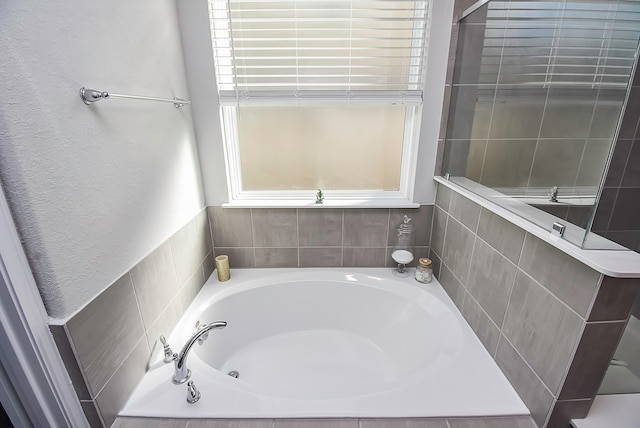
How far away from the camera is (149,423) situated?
921 mm

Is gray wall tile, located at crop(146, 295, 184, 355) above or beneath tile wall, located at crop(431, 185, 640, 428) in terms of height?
beneath

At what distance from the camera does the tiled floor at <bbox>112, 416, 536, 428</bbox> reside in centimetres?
90

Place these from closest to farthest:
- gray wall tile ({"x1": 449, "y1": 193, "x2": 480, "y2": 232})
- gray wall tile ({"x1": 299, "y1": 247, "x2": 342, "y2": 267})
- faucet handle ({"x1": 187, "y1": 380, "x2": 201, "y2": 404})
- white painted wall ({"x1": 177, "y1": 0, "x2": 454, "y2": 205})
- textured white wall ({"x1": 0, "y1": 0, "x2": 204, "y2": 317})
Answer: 1. textured white wall ({"x1": 0, "y1": 0, "x2": 204, "y2": 317})
2. faucet handle ({"x1": 187, "y1": 380, "x2": 201, "y2": 404})
3. gray wall tile ({"x1": 449, "y1": 193, "x2": 480, "y2": 232})
4. white painted wall ({"x1": 177, "y1": 0, "x2": 454, "y2": 205})
5. gray wall tile ({"x1": 299, "y1": 247, "x2": 342, "y2": 267})

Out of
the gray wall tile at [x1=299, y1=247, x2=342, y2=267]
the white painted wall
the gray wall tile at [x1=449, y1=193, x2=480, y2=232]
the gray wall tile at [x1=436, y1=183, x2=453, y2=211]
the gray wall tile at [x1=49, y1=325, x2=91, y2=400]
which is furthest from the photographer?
the gray wall tile at [x1=299, y1=247, x2=342, y2=267]

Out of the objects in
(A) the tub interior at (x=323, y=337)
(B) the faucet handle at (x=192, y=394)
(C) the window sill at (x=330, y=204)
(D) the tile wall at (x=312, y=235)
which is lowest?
(A) the tub interior at (x=323, y=337)

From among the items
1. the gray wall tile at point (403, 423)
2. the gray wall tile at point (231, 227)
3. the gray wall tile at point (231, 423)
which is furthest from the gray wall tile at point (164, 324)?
the gray wall tile at point (403, 423)

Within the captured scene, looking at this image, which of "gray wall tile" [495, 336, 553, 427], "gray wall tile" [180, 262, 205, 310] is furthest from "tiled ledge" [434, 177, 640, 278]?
"gray wall tile" [180, 262, 205, 310]

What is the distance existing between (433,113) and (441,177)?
1.14ft

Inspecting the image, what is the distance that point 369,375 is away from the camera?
4.97ft

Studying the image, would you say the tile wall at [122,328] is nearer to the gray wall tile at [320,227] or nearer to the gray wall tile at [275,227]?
the gray wall tile at [275,227]

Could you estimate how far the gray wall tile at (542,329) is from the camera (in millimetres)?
821

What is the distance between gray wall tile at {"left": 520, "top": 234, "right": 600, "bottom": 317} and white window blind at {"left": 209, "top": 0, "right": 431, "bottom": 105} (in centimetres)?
94

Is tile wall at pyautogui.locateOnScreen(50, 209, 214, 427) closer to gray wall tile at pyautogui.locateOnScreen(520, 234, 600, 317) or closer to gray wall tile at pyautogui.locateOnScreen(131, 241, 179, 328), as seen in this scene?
gray wall tile at pyautogui.locateOnScreen(131, 241, 179, 328)

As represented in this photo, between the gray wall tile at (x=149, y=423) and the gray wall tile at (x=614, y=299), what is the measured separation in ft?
4.06
